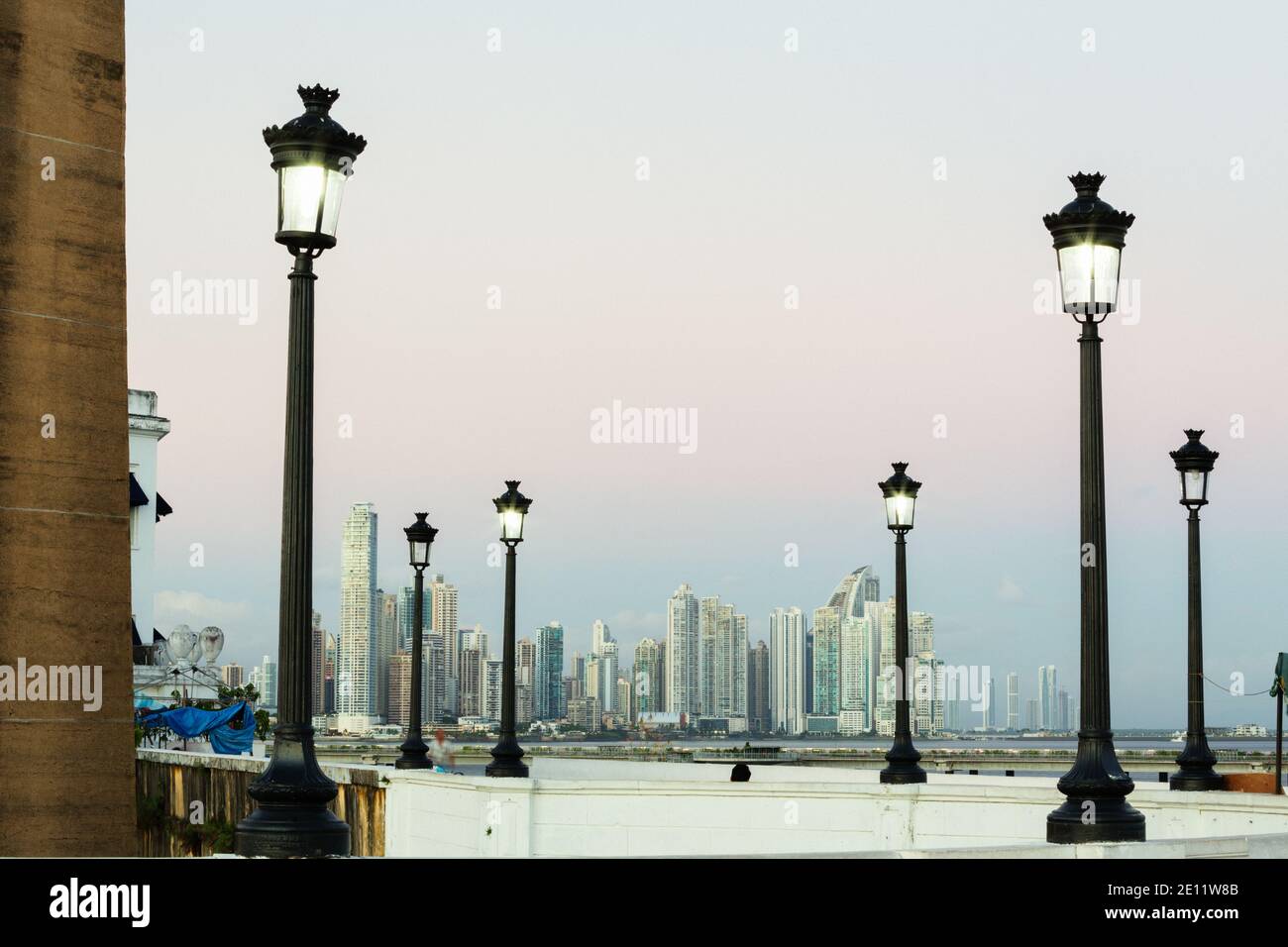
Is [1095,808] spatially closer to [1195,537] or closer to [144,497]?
[1195,537]

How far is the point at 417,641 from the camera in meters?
31.2

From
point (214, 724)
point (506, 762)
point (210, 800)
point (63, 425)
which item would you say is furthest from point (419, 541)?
point (214, 724)

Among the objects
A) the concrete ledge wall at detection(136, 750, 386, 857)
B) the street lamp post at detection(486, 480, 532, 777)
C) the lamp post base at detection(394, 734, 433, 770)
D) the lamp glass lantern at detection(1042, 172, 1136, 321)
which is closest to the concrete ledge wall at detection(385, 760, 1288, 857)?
the concrete ledge wall at detection(136, 750, 386, 857)

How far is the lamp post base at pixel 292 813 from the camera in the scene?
36.6 feet

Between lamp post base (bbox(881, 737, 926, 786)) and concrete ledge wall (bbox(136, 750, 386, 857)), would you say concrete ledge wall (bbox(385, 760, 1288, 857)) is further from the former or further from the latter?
concrete ledge wall (bbox(136, 750, 386, 857))

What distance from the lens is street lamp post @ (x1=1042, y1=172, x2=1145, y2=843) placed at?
1366 cm

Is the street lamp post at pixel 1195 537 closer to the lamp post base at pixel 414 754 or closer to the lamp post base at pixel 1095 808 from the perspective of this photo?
the lamp post base at pixel 1095 808

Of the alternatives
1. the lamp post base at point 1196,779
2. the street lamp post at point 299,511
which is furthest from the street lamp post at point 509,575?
the street lamp post at point 299,511

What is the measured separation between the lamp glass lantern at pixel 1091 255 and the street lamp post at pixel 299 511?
21.6ft
